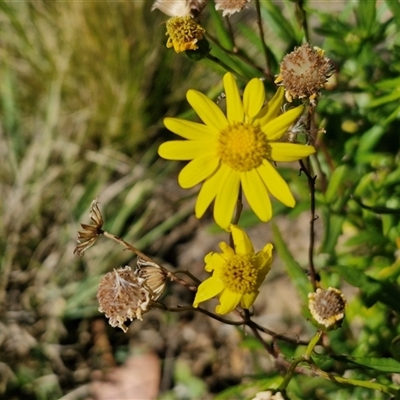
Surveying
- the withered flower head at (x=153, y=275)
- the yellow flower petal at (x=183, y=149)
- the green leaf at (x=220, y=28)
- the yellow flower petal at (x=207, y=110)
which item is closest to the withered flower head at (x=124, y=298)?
the withered flower head at (x=153, y=275)

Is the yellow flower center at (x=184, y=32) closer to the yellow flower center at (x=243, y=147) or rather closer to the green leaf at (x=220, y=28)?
the yellow flower center at (x=243, y=147)

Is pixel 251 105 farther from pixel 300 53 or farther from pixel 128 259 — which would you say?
pixel 128 259

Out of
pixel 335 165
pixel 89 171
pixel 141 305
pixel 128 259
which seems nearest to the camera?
pixel 141 305

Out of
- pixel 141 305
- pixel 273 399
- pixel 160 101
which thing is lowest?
pixel 273 399

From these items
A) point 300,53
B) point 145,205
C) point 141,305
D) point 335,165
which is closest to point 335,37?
point 335,165

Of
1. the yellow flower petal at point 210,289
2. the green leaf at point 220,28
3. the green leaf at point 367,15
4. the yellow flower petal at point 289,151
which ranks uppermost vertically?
the green leaf at point 220,28

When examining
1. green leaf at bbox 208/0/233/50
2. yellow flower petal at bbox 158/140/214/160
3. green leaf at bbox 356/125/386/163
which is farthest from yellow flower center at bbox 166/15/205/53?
green leaf at bbox 356/125/386/163

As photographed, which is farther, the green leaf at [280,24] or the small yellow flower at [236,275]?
the green leaf at [280,24]

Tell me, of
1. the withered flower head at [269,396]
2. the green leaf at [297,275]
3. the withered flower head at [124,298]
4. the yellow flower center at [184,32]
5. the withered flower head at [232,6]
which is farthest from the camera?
the green leaf at [297,275]
